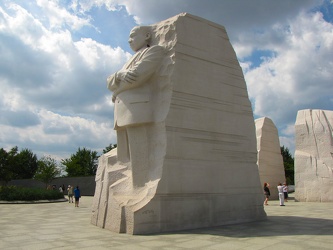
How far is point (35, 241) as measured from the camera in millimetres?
7000

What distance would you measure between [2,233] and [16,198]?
1541 cm


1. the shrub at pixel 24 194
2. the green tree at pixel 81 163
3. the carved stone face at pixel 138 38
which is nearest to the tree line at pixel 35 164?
the green tree at pixel 81 163

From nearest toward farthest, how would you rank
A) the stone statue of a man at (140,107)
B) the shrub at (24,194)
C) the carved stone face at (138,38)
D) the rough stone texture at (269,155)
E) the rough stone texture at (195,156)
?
the rough stone texture at (195,156), the stone statue of a man at (140,107), the carved stone face at (138,38), the rough stone texture at (269,155), the shrub at (24,194)

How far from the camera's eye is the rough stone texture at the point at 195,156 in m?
8.27

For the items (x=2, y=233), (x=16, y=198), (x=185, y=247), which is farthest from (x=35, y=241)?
(x=16, y=198)

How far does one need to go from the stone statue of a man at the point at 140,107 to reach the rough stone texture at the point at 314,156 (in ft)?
45.7

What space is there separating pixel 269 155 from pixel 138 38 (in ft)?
52.0

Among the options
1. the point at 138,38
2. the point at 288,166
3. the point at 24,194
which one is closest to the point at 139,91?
the point at 138,38

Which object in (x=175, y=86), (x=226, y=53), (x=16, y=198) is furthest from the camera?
(x=16, y=198)

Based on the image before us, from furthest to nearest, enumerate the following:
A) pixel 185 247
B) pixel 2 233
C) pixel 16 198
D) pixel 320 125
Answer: pixel 16 198, pixel 320 125, pixel 2 233, pixel 185 247

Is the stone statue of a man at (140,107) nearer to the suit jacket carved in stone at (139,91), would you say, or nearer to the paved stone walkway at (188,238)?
the suit jacket carved in stone at (139,91)

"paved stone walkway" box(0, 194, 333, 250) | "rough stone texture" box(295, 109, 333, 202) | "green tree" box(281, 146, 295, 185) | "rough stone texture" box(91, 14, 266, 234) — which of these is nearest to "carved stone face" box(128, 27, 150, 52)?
"rough stone texture" box(91, 14, 266, 234)

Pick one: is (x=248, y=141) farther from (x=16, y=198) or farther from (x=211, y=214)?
(x=16, y=198)

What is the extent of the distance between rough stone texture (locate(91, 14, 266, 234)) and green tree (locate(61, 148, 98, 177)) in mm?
44871
